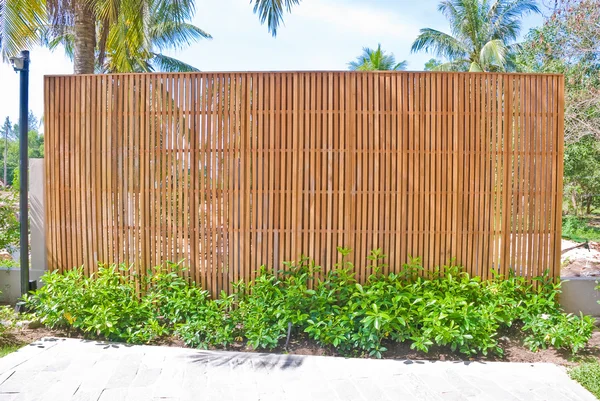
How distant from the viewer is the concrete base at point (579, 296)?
4.81 m

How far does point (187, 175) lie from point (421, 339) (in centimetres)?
312

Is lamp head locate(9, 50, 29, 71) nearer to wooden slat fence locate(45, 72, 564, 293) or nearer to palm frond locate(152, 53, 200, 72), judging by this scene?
wooden slat fence locate(45, 72, 564, 293)

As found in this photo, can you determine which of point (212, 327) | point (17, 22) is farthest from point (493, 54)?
point (212, 327)

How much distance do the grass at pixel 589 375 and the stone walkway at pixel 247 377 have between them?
0.08 meters

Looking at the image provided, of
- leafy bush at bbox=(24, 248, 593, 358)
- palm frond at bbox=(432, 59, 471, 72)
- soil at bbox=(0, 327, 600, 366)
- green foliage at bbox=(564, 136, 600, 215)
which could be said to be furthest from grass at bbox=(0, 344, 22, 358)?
palm frond at bbox=(432, 59, 471, 72)

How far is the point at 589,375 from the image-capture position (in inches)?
140

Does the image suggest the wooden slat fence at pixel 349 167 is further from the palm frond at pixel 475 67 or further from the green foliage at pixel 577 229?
the palm frond at pixel 475 67

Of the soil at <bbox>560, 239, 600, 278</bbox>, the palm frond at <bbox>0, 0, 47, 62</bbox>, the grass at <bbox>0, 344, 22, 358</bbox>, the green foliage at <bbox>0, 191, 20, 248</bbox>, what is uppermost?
the palm frond at <bbox>0, 0, 47, 62</bbox>

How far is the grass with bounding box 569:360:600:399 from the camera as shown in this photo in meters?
3.41

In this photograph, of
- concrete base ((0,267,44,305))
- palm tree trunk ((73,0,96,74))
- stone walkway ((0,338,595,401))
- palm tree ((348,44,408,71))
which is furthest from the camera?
palm tree ((348,44,408,71))

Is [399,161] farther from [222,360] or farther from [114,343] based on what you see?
[114,343]

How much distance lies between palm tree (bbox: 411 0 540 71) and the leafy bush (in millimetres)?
15563

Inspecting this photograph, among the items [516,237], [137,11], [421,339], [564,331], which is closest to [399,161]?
[516,237]

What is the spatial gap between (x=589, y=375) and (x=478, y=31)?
59.1 feet
